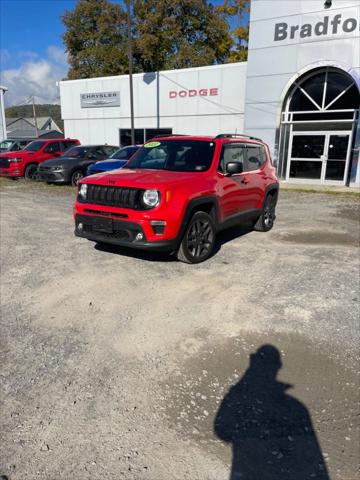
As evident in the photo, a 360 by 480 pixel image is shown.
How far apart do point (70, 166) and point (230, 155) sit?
886 cm

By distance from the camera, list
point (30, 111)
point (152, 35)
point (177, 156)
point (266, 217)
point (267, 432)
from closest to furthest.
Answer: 1. point (267, 432)
2. point (177, 156)
3. point (266, 217)
4. point (152, 35)
5. point (30, 111)

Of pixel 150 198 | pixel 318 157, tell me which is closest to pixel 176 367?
pixel 150 198

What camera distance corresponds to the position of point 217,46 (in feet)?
125

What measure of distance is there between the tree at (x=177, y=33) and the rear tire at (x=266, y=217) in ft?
104

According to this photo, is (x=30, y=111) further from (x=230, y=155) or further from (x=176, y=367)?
(x=176, y=367)

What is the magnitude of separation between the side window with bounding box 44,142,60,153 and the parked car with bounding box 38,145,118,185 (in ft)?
6.70

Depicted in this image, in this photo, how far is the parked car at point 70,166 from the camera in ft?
44.4

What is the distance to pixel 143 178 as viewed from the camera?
5.28 meters

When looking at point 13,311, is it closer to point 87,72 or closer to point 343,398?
point 343,398

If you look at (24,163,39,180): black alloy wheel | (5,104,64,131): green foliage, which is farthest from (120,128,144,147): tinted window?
(5,104,64,131): green foliage

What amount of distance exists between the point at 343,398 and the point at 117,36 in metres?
41.8

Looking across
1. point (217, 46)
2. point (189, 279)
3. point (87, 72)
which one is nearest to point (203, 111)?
point (189, 279)

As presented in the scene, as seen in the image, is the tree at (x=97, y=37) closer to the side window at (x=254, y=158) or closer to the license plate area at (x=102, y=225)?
the side window at (x=254, y=158)

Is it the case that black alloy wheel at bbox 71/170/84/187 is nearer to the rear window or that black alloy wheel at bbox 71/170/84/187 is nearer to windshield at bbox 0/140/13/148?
the rear window
